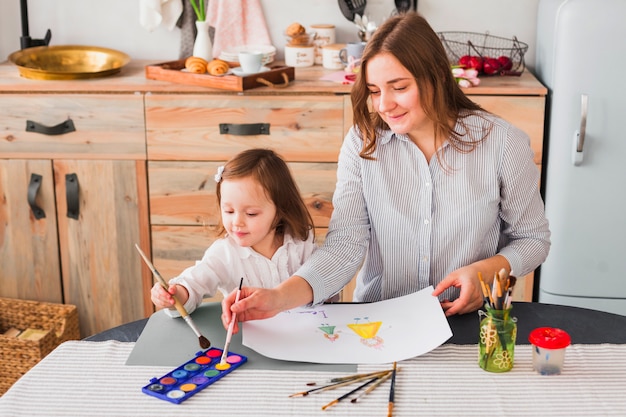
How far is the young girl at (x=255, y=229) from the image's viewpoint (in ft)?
5.67

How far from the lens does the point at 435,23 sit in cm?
317

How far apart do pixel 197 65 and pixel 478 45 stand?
104 centimetres

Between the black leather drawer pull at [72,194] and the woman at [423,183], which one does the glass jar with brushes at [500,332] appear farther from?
the black leather drawer pull at [72,194]

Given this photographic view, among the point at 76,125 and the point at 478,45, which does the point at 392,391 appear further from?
the point at 478,45

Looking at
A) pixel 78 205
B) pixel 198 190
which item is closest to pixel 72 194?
pixel 78 205

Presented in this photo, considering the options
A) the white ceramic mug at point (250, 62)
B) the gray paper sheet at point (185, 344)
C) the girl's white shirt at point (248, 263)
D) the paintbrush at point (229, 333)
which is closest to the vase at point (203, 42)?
the white ceramic mug at point (250, 62)

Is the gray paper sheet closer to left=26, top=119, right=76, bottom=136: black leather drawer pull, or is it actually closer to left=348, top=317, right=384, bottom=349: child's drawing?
left=348, top=317, right=384, bottom=349: child's drawing

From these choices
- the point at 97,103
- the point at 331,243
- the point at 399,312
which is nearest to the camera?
the point at 399,312

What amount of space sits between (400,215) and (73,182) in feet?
4.79

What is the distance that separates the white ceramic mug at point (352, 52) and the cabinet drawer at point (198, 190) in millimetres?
390

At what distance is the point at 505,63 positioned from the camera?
2.90 m

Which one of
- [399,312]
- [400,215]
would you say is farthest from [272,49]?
[399,312]

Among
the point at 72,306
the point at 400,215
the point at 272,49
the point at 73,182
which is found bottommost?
the point at 72,306

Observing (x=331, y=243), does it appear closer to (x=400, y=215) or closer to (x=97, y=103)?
(x=400, y=215)
